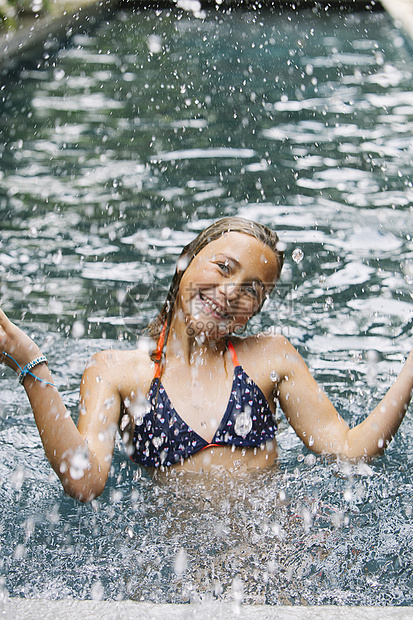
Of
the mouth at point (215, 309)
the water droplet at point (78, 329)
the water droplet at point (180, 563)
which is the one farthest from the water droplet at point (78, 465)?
the water droplet at point (78, 329)

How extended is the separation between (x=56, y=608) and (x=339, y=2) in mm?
16470

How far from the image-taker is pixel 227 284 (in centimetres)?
247

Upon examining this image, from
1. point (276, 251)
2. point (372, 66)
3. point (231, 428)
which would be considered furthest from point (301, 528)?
point (372, 66)

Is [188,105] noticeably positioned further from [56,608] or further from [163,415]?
[56,608]

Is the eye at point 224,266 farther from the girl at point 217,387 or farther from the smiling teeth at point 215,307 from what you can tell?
the smiling teeth at point 215,307

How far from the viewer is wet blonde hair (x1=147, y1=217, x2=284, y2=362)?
8.50ft

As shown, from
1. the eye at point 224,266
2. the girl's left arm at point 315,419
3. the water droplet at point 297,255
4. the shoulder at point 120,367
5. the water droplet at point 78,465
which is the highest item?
the eye at point 224,266

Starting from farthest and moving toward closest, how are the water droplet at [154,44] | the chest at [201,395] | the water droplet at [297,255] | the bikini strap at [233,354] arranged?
the water droplet at [154,44]
the water droplet at [297,255]
the bikini strap at [233,354]
the chest at [201,395]

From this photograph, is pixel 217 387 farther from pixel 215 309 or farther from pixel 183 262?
pixel 183 262

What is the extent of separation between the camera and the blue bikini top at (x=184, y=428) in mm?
2557

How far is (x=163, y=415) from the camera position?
2578 mm

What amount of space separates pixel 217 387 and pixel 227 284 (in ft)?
1.37

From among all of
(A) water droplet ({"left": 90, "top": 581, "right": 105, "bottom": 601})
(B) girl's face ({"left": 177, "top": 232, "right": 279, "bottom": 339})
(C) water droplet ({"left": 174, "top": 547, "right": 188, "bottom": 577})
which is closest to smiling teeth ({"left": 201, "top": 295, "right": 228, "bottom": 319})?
(B) girl's face ({"left": 177, "top": 232, "right": 279, "bottom": 339})

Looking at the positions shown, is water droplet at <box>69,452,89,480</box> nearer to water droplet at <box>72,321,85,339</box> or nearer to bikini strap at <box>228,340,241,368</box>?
bikini strap at <box>228,340,241,368</box>
